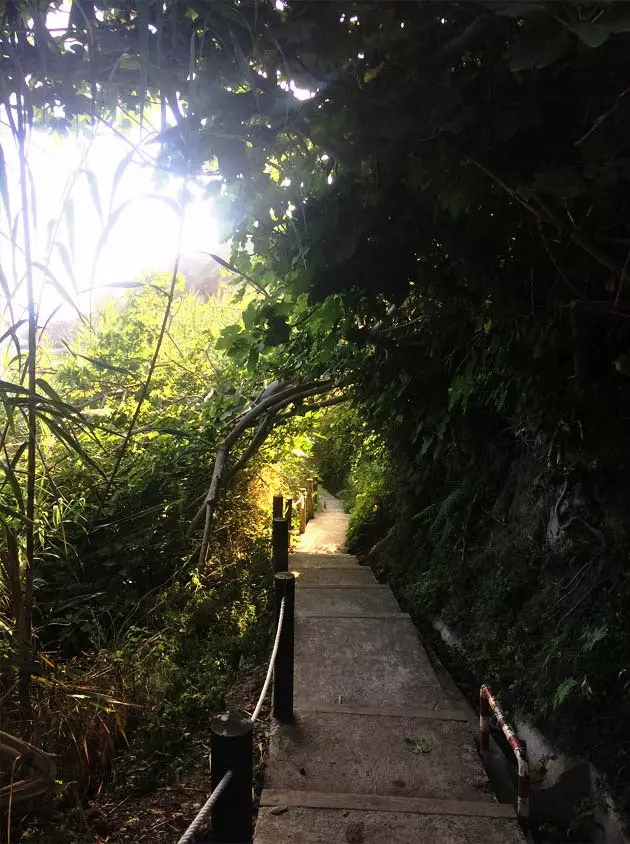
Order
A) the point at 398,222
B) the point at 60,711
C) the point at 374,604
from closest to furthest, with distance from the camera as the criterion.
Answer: the point at 398,222, the point at 60,711, the point at 374,604

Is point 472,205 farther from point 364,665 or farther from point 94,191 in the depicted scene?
point 364,665

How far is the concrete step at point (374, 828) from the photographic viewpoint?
2559 mm

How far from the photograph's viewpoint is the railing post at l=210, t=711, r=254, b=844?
5.85ft

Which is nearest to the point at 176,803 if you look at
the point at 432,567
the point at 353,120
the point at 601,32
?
the point at 432,567

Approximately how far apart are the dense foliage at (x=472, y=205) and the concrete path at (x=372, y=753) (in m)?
0.56

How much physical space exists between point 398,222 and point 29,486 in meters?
1.87

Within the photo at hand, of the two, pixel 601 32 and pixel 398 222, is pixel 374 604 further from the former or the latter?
pixel 601 32

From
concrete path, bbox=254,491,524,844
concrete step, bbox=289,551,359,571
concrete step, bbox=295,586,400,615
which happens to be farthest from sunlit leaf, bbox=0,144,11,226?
Answer: concrete step, bbox=289,551,359,571

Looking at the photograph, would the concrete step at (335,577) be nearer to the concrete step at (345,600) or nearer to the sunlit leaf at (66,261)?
the concrete step at (345,600)

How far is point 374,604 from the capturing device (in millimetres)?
5707

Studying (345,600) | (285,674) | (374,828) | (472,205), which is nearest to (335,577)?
(345,600)

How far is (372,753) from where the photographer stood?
10.7ft

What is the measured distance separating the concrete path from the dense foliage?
22.0 inches

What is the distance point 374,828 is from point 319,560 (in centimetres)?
497
